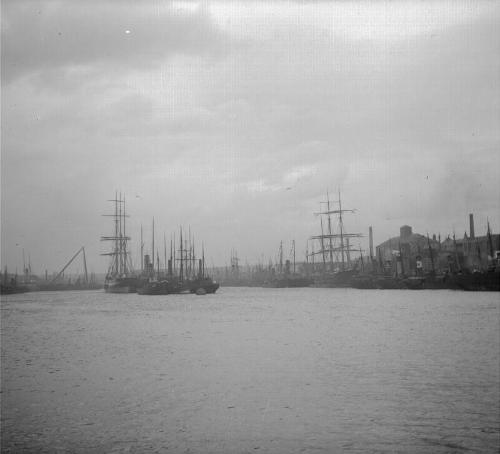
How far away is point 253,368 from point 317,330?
51.0 feet

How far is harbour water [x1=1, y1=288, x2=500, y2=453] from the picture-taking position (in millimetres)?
12594

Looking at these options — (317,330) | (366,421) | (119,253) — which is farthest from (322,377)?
(119,253)

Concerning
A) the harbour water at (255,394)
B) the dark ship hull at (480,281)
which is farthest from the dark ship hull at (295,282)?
the harbour water at (255,394)

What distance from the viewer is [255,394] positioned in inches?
669

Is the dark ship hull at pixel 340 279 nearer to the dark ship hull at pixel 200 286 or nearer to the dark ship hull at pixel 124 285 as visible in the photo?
the dark ship hull at pixel 200 286

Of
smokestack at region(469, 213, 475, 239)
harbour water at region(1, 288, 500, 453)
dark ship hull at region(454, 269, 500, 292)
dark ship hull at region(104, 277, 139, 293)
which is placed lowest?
harbour water at region(1, 288, 500, 453)

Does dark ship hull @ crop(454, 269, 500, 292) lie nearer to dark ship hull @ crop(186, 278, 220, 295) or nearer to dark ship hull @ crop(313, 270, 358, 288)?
dark ship hull @ crop(313, 270, 358, 288)

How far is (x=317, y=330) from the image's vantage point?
36.5 metres

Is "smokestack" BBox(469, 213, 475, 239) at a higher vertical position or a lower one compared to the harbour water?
higher

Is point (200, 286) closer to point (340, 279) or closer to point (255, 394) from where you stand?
point (340, 279)

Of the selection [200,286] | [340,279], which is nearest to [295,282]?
[340,279]

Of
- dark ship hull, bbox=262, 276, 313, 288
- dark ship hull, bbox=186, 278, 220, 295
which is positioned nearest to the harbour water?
dark ship hull, bbox=186, 278, 220, 295

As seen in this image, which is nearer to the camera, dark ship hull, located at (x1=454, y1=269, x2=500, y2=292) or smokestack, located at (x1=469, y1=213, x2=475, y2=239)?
dark ship hull, located at (x1=454, y1=269, x2=500, y2=292)

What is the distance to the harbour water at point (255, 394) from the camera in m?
12.6
